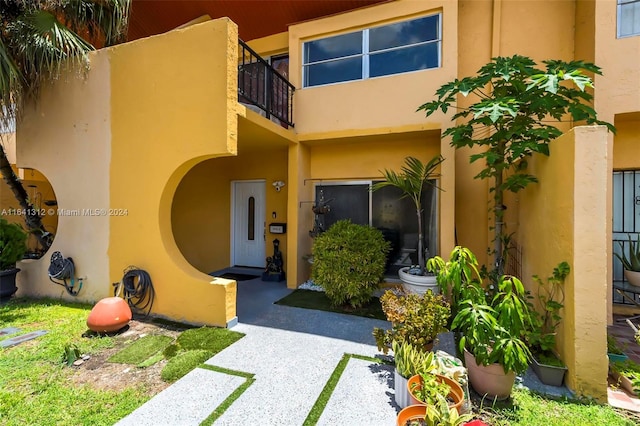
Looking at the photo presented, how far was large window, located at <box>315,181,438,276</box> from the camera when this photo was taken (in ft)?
19.6

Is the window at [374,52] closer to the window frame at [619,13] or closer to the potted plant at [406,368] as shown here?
the window frame at [619,13]

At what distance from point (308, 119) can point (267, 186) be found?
238 centimetres

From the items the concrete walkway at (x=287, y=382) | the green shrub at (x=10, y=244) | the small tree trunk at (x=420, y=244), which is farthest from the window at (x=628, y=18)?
the green shrub at (x=10, y=244)

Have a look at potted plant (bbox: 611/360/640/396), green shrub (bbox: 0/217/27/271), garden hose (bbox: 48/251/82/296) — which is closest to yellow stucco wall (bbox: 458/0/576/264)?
potted plant (bbox: 611/360/640/396)

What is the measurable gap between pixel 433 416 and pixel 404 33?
21.7 ft

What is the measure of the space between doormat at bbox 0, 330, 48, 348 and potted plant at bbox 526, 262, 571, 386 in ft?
21.9

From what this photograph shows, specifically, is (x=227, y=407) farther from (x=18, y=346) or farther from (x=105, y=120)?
(x=105, y=120)

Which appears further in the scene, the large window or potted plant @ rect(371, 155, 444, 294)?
the large window

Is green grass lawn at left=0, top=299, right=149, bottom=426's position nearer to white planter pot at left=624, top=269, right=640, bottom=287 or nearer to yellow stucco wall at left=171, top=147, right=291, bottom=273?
yellow stucco wall at left=171, top=147, right=291, bottom=273

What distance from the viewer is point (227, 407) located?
2.57 m

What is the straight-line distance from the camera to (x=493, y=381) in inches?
105

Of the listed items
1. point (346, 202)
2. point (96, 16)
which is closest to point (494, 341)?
point (346, 202)

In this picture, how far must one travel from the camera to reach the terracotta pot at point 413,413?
210cm

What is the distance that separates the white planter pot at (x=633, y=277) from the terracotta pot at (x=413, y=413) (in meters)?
4.89
